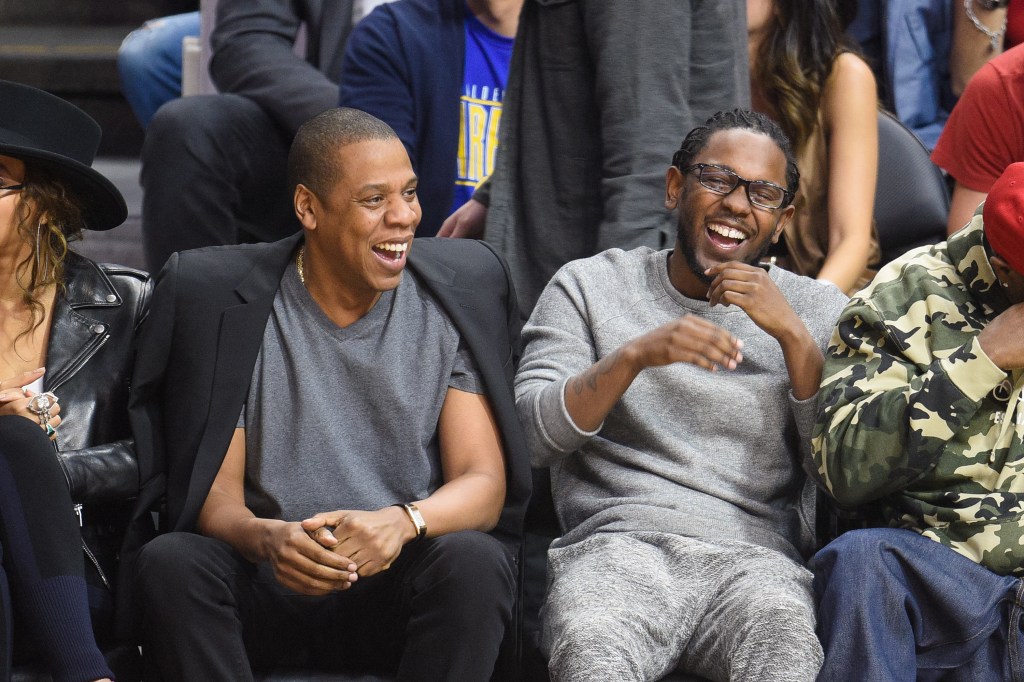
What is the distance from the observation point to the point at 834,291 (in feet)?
9.64

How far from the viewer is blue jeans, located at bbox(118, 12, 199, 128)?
5.09m

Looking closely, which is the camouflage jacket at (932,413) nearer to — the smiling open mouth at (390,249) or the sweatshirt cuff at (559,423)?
the sweatshirt cuff at (559,423)

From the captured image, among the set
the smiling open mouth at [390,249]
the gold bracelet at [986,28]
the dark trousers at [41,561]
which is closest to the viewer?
the dark trousers at [41,561]

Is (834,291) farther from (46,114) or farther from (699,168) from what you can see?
(46,114)

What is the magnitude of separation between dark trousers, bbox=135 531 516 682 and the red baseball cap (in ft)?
3.46

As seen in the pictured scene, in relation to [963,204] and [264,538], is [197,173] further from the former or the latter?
[963,204]

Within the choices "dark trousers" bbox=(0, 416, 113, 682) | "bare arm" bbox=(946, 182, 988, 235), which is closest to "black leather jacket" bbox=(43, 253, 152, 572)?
"dark trousers" bbox=(0, 416, 113, 682)

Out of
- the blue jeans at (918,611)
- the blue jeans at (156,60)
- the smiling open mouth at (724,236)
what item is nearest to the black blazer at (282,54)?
the blue jeans at (156,60)

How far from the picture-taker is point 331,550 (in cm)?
240

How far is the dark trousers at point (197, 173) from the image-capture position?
3.89 m

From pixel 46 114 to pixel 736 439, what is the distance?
1535mm

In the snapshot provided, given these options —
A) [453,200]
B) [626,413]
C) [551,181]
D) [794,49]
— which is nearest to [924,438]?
[626,413]

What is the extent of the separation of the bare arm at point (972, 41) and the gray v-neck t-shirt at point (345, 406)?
2097 millimetres

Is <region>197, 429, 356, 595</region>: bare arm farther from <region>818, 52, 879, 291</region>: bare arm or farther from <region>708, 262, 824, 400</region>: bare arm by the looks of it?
<region>818, 52, 879, 291</region>: bare arm
